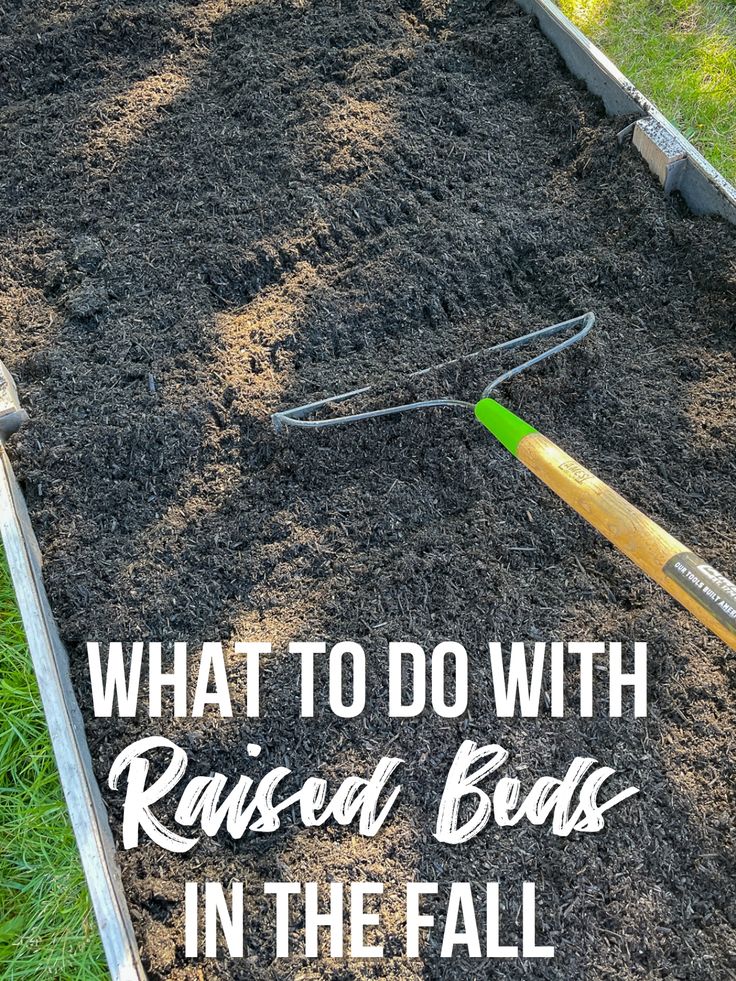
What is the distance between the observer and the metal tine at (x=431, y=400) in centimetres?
231

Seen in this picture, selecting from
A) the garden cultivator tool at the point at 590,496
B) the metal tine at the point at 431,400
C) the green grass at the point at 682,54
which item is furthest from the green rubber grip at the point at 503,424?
the green grass at the point at 682,54

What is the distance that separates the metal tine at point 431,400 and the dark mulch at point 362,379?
0.05 metres

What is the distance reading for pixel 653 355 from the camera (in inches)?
99.9

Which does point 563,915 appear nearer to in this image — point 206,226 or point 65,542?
point 65,542

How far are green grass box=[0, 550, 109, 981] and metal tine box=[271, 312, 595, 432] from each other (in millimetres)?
944

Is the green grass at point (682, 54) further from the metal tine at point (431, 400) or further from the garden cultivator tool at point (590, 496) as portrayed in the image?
the garden cultivator tool at point (590, 496)

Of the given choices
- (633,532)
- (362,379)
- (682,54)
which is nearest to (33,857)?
(362,379)

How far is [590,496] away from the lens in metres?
1.86

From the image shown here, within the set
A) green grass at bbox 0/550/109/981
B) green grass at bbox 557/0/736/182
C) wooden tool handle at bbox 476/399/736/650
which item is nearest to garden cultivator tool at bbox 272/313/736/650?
wooden tool handle at bbox 476/399/736/650

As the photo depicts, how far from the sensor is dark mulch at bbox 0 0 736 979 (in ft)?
6.00

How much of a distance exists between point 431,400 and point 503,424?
31 centimetres

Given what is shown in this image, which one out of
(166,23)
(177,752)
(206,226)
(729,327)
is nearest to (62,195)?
(206,226)

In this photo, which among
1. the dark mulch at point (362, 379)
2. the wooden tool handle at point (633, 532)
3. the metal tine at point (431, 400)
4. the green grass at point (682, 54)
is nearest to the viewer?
the wooden tool handle at point (633, 532)

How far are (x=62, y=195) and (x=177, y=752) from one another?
205cm
